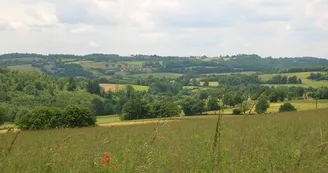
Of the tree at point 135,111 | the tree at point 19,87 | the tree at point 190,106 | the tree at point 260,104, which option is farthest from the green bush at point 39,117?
the tree at point 19,87

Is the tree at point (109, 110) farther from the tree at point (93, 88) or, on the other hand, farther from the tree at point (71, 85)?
the tree at point (71, 85)

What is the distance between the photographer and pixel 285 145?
9211 mm

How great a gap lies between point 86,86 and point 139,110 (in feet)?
241

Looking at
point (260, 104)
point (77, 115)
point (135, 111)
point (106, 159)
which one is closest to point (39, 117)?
point (77, 115)

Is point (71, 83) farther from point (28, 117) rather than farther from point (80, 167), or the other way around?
point (80, 167)

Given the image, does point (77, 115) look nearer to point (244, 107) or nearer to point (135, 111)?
point (135, 111)

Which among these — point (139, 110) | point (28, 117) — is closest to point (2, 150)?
point (28, 117)

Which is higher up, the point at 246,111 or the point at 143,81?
the point at 246,111

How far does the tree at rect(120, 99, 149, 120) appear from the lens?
71312 millimetres

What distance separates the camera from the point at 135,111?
7244 centimetres

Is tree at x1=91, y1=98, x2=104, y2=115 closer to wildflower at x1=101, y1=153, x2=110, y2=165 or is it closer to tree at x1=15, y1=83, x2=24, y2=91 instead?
tree at x1=15, y1=83, x2=24, y2=91

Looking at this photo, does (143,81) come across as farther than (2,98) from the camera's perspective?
Yes

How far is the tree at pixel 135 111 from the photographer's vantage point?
71312 mm

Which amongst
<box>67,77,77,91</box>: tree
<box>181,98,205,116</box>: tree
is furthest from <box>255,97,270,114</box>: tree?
<box>67,77,77,91</box>: tree
